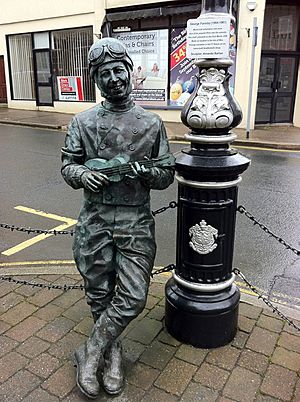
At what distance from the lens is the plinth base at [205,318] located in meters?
2.92

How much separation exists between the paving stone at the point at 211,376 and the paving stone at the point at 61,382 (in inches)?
29.6

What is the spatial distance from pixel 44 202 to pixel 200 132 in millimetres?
4200

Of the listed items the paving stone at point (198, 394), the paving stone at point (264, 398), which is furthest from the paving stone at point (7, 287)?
the paving stone at point (264, 398)

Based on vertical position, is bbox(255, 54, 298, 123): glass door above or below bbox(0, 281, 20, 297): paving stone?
above

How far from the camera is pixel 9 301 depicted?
3.48 meters

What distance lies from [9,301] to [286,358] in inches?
84.5

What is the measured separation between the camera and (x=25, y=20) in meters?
17.4

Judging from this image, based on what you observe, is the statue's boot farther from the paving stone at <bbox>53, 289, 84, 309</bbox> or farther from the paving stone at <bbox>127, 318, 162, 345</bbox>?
the paving stone at <bbox>53, 289, 84, 309</bbox>

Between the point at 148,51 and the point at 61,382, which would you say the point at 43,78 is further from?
the point at 61,382

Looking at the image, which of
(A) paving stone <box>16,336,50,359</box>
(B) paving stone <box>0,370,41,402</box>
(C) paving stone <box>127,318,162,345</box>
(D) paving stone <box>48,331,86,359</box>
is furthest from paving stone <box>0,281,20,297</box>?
(C) paving stone <box>127,318,162,345</box>

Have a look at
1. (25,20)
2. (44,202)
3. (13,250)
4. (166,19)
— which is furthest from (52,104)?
(13,250)

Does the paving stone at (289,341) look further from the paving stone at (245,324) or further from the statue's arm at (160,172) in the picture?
the statue's arm at (160,172)

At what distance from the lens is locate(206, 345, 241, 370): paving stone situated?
9.07ft

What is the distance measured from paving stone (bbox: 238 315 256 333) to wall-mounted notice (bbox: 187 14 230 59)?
1887mm
